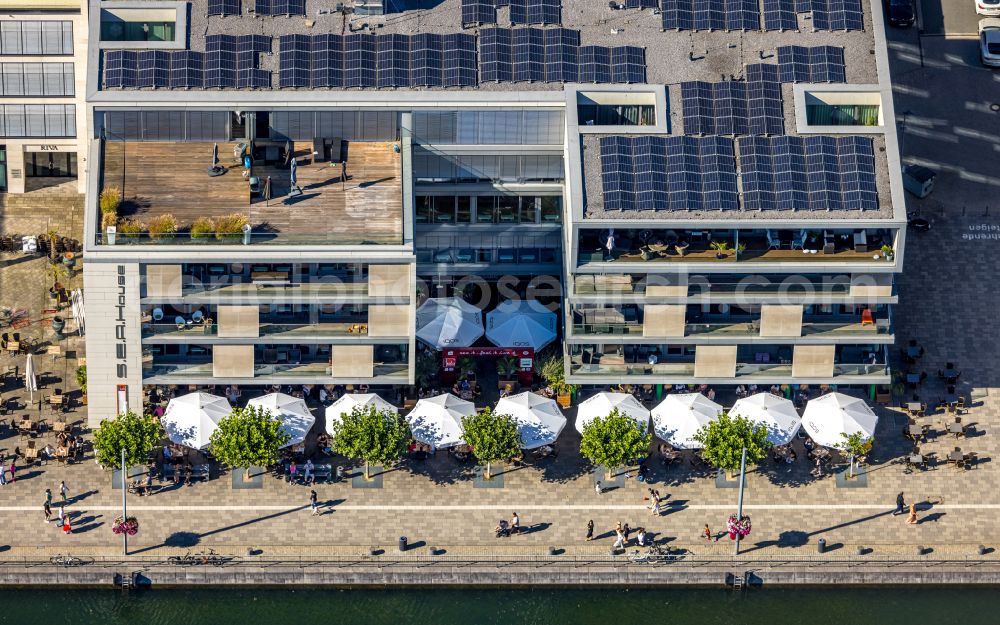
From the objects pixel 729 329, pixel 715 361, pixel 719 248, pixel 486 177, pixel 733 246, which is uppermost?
pixel 486 177

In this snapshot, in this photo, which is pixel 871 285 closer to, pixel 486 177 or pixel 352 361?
pixel 486 177

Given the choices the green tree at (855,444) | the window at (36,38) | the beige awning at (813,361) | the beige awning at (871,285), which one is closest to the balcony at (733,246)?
the beige awning at (871,285)

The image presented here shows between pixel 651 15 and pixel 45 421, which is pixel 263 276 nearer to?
pixel 45 421

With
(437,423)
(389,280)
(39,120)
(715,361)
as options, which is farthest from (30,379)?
(715,361)

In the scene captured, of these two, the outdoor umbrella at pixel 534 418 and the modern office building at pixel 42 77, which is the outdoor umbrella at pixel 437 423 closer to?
the outdoor umbrella at pixel 534 418
